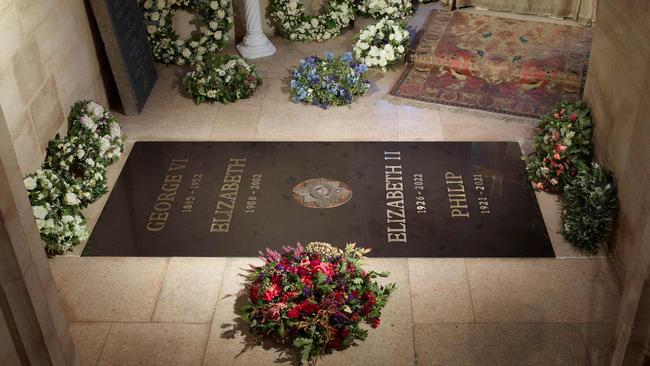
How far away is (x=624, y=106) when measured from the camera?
5121mm

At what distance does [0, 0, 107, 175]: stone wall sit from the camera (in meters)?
5.42

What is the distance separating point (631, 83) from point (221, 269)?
10.0 feet

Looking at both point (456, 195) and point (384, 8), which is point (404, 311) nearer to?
point (456, 195)

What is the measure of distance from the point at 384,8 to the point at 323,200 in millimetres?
3408

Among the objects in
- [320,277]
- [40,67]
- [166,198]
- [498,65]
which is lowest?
[166,198]

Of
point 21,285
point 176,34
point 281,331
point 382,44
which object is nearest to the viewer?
point 21,285

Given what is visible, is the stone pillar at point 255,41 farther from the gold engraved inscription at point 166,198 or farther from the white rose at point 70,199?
the white rose at point 70,199

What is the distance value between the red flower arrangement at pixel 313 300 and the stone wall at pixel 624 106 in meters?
1.58

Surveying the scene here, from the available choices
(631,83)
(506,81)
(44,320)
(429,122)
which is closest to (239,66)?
(429,122)

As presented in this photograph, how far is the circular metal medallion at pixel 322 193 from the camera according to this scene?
5.89m

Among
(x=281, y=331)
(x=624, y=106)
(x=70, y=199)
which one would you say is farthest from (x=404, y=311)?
(x=70, y=199)

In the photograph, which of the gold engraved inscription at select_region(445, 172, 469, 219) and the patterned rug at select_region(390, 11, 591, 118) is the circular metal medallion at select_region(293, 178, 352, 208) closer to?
the gold engraved inscription at select_region(445, 172, 469, 219)

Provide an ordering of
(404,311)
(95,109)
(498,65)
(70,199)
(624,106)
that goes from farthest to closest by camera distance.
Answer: (498,65) → (95,109) → (70,199) → (624,106) → (404,311)

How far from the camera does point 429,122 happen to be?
6.93m
